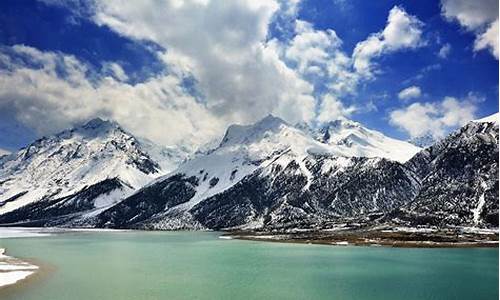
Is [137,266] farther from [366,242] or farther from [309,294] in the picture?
[366,242]

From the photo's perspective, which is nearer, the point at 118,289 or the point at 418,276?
the point at 118,289

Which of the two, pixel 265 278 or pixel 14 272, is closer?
pixel 265 278

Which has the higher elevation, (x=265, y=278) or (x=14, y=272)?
(x=14, y=272)

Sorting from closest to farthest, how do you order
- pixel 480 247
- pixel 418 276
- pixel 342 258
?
pixel 418 276 < pixel 342 258 < pixel 480 247

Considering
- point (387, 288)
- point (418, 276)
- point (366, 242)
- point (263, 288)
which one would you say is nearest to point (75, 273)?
point (263, 288)

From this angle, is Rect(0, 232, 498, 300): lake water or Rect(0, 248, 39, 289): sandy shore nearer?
Rect(0, 232, 498, 300): lake water

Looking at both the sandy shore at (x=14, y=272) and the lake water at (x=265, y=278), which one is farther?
the sandy shore at (x=14, y=272)

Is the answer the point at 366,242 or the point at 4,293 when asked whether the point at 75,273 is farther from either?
the point at 366,242

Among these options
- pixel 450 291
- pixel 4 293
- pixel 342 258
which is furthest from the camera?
pixel 342 258

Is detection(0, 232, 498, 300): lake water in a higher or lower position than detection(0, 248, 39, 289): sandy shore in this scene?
lower

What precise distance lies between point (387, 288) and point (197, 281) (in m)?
30.2

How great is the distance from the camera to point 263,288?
7812 cm

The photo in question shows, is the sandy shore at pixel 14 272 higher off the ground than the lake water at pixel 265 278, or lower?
higher

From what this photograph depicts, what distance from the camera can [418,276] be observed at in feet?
305
